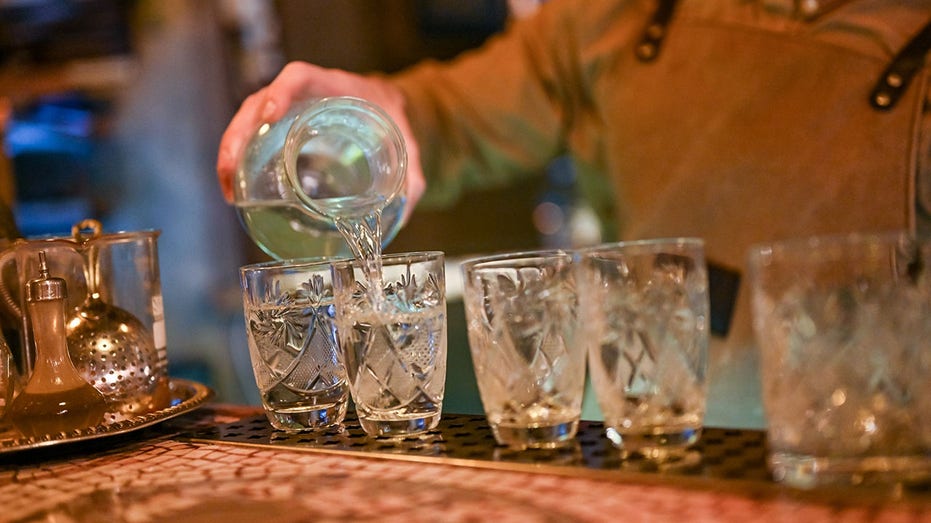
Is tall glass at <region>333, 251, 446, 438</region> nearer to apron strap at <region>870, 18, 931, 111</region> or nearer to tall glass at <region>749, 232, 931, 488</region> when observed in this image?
tall glass at <region>749, 232, 931, 488</region>

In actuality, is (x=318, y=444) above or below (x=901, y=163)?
below

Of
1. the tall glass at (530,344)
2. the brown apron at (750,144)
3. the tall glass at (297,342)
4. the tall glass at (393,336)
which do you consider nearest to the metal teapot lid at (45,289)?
the tall glass at (297,342)

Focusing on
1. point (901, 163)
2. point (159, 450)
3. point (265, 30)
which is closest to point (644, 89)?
point (901, 163)

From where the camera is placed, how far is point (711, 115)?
4.86 feet

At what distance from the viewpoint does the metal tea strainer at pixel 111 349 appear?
0.99 meters

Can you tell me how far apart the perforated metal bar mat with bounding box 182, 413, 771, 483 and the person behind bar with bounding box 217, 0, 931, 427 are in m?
0.35

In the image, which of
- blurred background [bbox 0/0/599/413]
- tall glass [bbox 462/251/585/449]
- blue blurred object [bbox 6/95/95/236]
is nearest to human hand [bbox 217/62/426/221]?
tall glass [bbox 462/251/585/449]

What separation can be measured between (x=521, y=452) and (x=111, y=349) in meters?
0.45

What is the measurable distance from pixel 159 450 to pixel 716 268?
851 millimetres

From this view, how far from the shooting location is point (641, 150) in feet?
5.11

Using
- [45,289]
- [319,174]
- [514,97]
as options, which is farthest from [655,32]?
[45,289]

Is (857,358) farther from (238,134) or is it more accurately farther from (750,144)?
(750,144)

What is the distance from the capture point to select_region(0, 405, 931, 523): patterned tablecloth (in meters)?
0.62

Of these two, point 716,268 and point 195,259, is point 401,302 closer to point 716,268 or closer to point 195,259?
point 716,268
